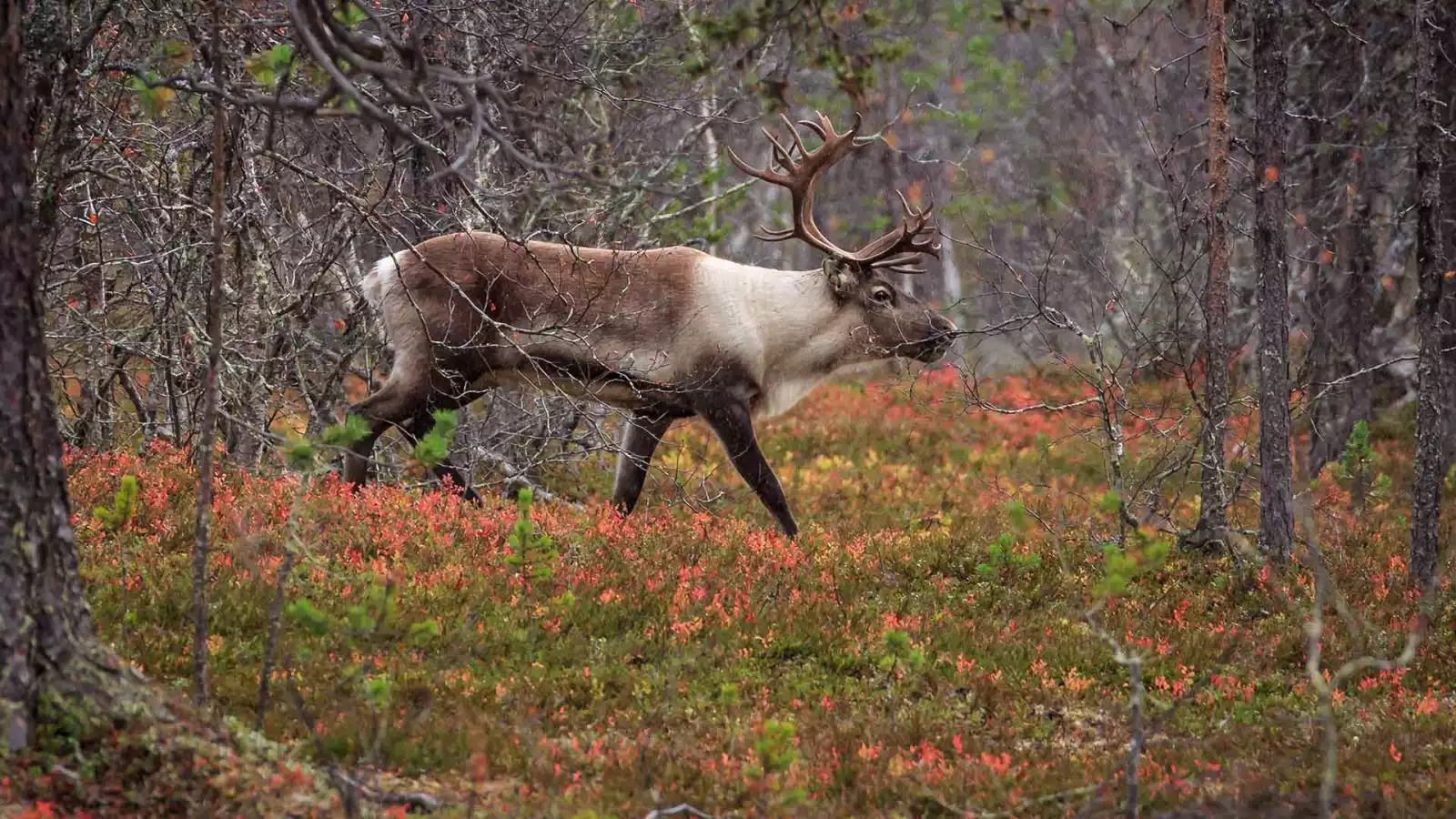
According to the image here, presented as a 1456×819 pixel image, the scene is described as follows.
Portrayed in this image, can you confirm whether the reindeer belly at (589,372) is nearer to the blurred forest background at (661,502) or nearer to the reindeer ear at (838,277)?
the blurred forest background at (661,502)

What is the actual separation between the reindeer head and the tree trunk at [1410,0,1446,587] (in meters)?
3.12

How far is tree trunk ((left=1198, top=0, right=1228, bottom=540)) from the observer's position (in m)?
8.59

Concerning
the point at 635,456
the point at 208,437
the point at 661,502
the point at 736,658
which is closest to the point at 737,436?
the point at 635,456

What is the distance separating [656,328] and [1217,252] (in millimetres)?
3791

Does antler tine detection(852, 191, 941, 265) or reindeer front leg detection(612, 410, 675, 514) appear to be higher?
antler tine detection(852, 191, 941, 265)

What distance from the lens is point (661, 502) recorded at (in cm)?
1209

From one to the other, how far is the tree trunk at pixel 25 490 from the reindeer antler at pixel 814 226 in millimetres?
5911

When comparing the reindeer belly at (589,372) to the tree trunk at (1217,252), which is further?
the reindeer belly at (589,372)

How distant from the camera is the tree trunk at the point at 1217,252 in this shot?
8594mm

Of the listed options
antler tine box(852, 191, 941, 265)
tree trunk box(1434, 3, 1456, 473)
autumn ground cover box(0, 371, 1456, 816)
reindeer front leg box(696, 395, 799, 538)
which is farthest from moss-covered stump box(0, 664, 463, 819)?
tree trunk box(1434, 3, 1456, 473)

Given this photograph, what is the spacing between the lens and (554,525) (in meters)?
8.42

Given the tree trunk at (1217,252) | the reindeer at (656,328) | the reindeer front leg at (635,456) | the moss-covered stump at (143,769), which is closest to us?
the moss-covered stump at (143,769)

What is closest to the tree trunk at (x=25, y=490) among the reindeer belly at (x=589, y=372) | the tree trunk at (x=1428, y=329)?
the reindeer belly at (x=589, y=372)

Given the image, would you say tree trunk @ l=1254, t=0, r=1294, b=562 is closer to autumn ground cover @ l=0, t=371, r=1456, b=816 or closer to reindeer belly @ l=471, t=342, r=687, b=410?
autumn ground cover @ l=0, t=371, r=1456, b=816
